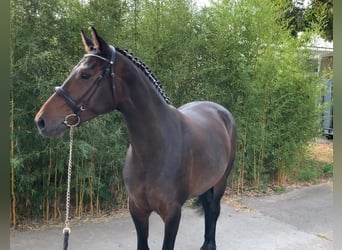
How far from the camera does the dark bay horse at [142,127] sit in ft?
5.27

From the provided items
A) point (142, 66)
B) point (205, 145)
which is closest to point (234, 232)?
point (205, 145)

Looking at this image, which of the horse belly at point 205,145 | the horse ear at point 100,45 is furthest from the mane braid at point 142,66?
the horse belly at point 205,145

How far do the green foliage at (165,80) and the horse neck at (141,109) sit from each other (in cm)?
151

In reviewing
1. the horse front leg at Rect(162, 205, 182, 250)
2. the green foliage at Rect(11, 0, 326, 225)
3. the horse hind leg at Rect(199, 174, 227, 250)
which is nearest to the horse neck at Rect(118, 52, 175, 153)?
the horse front leg at Rect(162, 205, 182, 250)

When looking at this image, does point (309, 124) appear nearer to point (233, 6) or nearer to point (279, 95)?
point (279, 95)

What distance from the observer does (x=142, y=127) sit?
184 centimetres

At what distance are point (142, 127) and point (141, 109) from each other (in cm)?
10

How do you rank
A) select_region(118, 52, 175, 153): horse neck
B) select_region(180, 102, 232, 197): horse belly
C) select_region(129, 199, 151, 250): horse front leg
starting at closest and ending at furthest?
1. select_region(118, 52, 175, 153): horse neck
2. select_region(129, 199, 151, 250): horse front leg
3. select_region(180, 102, 232, 197): horse belly

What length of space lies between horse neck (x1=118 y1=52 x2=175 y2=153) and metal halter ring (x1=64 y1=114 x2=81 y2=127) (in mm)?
250

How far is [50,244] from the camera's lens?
3094mm

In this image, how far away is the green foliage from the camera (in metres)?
3.18

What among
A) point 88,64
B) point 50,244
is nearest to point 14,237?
point 50,244

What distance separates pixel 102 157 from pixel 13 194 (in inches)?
35.9

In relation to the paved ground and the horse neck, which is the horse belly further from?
the paved ground
